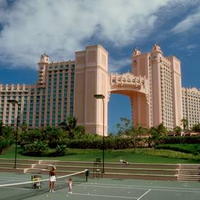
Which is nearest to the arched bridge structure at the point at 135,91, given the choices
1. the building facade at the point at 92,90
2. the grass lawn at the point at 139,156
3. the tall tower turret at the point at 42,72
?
the building facade at the point at 92,90

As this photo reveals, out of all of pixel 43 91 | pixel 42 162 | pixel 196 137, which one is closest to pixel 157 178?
pixel 42 162

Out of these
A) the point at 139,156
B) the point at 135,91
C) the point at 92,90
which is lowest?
the point at 139,156

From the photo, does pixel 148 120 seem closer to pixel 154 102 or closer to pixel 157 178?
pixel 154 102

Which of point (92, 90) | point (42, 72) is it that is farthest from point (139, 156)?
point (42, 72)

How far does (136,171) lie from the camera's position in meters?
28.2

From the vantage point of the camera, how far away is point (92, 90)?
271 ft

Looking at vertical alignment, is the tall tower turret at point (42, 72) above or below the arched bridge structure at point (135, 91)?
above

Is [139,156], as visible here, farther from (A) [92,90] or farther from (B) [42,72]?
(B) [42,72]

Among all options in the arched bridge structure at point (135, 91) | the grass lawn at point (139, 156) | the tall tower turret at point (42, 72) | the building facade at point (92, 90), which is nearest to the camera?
the grass lawn at point (139, 156)

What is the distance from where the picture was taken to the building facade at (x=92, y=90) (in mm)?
84438

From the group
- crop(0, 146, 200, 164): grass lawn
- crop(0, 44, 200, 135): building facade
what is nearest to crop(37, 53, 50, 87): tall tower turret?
crop(0, 44, 200, 135): building facade

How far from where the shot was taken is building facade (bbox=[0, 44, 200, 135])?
84.4 m

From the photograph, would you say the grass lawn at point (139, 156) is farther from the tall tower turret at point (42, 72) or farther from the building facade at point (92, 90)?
the tall tower turret at point (42, 72)

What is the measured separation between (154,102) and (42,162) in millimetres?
65782
